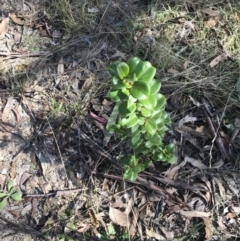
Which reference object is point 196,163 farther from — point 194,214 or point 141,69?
point 141,69

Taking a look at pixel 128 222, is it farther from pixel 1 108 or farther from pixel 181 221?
pixel 1 108

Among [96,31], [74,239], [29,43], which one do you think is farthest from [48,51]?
[74,239]

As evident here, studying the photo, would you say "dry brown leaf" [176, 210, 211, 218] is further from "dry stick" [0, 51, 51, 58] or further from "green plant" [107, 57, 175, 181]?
"dry stick" [0, 51, 51, 58]

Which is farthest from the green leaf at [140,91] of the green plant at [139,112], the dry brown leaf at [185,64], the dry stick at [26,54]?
the dry stick at [26,54]

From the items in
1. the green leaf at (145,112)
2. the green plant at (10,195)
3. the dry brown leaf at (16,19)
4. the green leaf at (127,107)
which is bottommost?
the green plant at (10,195)

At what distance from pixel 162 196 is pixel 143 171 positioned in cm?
17

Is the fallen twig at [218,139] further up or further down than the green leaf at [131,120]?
further down

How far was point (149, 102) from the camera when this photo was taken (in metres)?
1.93

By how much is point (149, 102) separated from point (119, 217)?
2.61 feet

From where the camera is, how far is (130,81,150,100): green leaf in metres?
1.87

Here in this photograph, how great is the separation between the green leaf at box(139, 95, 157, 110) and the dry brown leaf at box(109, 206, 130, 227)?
76 centimetres

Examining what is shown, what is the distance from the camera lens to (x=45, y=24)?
117 inches

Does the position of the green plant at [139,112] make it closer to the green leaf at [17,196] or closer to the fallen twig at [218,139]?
the fallen twig at [218,139]

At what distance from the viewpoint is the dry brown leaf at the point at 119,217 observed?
2.43m
